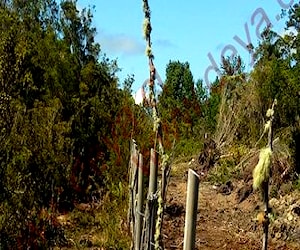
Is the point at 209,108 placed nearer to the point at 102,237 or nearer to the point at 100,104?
the point at 100,104

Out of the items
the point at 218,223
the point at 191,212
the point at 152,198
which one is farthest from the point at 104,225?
the point at 191,212

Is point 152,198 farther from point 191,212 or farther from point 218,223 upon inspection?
point 218,223

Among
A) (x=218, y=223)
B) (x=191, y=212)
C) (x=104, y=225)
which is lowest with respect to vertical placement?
(x=191, y=212)

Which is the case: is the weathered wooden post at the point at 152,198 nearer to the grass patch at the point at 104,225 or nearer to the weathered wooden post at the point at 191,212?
the weathered wooden post at the point at 191,212

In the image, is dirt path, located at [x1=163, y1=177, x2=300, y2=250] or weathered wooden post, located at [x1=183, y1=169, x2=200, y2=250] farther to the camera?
dirt path, located at [x1=163, y1=177, x2=300, y2=250]

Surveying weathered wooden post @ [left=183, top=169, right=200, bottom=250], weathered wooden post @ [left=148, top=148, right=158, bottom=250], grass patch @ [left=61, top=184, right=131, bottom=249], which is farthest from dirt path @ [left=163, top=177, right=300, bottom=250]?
weathered wooden post @ [left=183, top=169, right=200, bottom=250]

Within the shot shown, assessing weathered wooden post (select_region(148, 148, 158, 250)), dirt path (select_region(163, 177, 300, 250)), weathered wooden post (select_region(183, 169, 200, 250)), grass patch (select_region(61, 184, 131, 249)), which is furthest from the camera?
dirt path (select_region(163, 177, 300, 250))

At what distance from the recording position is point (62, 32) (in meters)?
11.9

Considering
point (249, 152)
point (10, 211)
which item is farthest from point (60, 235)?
point (249, 152)

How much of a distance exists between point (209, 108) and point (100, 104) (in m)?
8.14

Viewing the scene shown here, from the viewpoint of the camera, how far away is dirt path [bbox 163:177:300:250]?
25.5 feet

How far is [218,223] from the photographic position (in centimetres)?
880

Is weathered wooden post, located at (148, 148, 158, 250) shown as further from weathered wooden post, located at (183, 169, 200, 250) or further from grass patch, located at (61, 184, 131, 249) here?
grass patch, located at (61, 184, 131, 249)

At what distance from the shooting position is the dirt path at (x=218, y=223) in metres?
7.77
